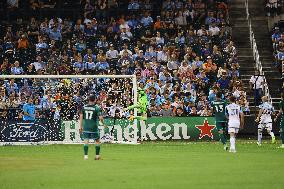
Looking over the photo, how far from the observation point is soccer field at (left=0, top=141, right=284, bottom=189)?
1814cm

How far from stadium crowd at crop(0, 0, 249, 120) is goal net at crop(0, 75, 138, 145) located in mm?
44

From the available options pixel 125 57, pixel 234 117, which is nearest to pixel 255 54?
pixel 125 57

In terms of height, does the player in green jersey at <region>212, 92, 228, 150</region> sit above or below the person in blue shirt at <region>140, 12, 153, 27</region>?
below

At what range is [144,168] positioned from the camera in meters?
22.2

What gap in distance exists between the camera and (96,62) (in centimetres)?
4112

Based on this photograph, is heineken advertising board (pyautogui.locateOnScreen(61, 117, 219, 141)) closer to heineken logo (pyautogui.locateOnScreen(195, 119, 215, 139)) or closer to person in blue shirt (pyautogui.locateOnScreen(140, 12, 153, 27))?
heineken logo (pyautogui.locateOnScreen(195, 119, 215, 139))

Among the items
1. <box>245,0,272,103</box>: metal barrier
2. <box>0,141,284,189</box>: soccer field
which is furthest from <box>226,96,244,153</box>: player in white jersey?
<box>245,0,272,103</box>: metal barrier

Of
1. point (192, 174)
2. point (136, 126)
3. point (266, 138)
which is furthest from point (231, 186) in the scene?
point (266, 138)

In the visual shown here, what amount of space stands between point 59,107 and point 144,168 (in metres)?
14.2

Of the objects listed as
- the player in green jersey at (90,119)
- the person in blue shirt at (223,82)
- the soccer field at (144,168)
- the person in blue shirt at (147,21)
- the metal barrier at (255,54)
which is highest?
the person in blue shirt at (147,21)

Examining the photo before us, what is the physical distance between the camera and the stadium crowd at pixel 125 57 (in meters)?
36.1

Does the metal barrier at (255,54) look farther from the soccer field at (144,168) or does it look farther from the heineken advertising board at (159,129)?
the soccer field at (144,168)

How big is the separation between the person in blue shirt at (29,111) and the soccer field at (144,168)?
3.44m

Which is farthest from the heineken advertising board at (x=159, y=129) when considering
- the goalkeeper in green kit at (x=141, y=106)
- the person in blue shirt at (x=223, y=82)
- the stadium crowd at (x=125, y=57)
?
the person in blue shirt at (x=223, y=82)
